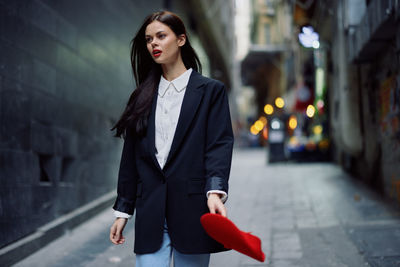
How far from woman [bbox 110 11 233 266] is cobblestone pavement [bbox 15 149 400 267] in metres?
2.47

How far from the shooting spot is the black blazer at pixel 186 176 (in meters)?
2.21

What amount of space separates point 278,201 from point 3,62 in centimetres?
529

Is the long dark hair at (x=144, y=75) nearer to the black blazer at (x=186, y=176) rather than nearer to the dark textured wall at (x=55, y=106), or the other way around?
the black blazer at (x=186, y=176)

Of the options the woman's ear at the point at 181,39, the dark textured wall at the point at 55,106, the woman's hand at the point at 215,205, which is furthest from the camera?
the dark textured wall at the point at 55,106

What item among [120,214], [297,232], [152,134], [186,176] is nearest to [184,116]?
[152,134]

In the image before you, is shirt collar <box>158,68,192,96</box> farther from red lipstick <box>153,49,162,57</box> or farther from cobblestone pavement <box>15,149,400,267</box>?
cobblestone pavement <box>15,149,400,267</box>

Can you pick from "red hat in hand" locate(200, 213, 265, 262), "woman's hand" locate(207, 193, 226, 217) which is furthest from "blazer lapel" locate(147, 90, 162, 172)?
"red hat in hand" locate(200, 213, 265, 262)

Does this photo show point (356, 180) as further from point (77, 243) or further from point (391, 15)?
point (77, 243)

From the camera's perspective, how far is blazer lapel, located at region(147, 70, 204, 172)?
7.30ft

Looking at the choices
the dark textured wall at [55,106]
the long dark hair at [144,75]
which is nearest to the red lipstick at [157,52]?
the long dark hair at [144,75]

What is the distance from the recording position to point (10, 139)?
4.54 metres

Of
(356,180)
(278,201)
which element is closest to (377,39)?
(278,201)

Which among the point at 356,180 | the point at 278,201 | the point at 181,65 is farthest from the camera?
the point at 356,180

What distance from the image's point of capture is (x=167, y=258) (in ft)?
7.32
